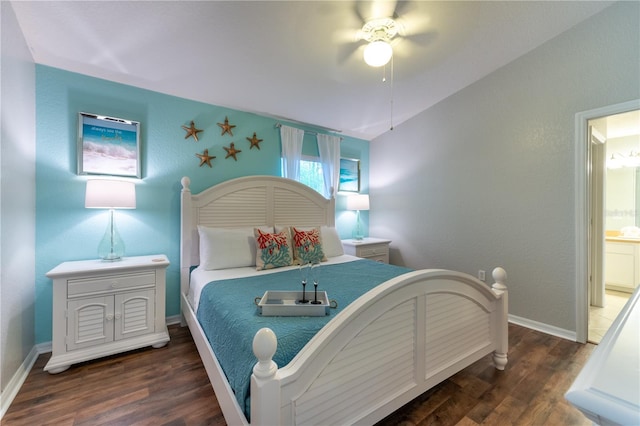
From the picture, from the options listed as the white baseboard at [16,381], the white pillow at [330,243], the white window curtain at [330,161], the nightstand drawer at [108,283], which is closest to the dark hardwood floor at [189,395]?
the white baseboard at [16,381]

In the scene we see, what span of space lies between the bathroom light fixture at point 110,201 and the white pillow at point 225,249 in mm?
655

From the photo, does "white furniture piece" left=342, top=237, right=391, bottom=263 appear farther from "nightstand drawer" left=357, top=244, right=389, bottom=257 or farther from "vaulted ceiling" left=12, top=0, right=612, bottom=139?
"vaulted ceiling" left=12, top=0, right=612, bottom=139

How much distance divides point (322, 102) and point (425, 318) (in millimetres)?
2556

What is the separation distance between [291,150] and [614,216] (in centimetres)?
485

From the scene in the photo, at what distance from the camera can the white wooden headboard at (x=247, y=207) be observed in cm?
267

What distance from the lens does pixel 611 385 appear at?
50 cm

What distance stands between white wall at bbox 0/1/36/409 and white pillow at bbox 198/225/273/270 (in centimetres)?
118

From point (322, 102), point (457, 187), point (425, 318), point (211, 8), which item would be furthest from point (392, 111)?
point (425, 318)

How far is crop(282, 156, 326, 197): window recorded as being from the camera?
370cm

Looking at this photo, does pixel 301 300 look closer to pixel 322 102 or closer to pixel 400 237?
pixel 322 102

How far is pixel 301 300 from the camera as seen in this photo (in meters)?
1.61

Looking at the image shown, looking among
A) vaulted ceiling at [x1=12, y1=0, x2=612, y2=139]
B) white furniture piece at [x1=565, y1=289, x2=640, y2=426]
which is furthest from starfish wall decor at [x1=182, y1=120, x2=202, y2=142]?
white furniture piece at [x1=565, y1=289, x2=640, y2=426]

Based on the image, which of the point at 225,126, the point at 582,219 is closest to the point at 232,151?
the point at 225,126

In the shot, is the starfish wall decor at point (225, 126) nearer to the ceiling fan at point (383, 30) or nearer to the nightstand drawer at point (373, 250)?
the ceiling fan at point (383, 30)
